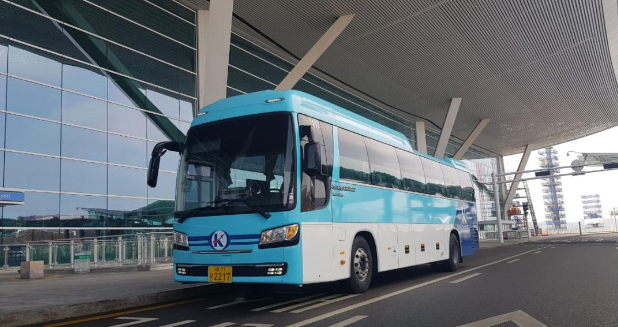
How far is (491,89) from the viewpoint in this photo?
33375 millimetres

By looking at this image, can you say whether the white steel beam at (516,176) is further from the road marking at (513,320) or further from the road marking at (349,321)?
the road marking at (349,321)

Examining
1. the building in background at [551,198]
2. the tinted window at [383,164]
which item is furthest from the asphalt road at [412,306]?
the building in background at [551,198]

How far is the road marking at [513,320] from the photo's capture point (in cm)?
555

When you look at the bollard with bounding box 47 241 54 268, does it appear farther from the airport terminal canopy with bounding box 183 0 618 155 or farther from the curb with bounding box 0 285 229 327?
the airport terminal canopy with bounding box 183 0 618 155

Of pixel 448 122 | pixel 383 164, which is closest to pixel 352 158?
pixel 383 164

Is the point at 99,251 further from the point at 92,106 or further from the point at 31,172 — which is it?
the point at 92,106

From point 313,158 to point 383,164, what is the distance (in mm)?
3399

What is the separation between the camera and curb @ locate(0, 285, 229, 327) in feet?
20.9

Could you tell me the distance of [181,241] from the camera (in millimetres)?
7707

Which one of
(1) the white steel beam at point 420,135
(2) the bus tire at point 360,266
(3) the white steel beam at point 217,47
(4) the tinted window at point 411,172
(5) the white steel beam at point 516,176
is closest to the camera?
(2) the bus tire at point 360,266

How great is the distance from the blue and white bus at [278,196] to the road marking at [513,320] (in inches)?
95.4

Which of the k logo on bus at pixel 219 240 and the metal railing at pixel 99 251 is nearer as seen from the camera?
the k logo on bus at pixel 219 240

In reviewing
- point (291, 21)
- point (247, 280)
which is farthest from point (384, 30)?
point (247, 280)

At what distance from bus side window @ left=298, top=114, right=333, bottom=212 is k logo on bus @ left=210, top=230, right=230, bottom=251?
47.2 inches
